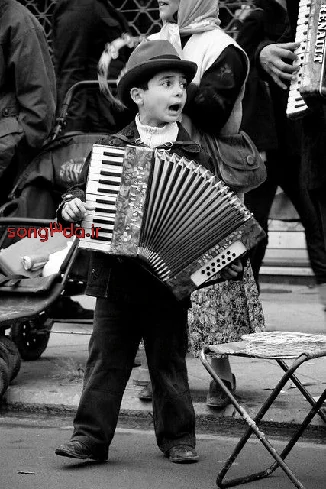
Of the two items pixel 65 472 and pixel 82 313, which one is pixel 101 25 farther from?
pixel 65 472

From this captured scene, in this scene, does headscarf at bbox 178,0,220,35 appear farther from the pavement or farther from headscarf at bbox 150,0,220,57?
the pavement

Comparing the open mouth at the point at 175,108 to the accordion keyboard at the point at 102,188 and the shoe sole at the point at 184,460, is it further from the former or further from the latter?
the shoe sole at the point at 184,460

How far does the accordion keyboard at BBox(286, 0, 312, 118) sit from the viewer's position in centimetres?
477

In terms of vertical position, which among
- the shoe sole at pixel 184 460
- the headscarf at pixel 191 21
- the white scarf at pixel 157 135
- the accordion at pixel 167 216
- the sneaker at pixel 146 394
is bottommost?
the shoe sole at pixel 184 460

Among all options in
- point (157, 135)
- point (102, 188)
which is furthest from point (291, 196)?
point (102, 188)

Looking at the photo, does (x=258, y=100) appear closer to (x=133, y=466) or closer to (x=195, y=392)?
(x=195, y=392)

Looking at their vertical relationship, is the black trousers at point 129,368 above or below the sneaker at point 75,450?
above

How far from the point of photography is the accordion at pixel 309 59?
466 cm

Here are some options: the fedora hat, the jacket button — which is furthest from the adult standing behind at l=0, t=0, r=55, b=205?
the fedora hat

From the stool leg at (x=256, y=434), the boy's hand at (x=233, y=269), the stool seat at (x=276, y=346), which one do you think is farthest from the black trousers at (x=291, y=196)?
the stool leg at (x=256, y=434)

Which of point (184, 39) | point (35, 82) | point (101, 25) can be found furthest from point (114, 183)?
point (101, 25)

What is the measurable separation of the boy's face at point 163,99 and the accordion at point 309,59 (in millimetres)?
468

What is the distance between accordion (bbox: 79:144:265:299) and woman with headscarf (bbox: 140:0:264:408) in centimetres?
97

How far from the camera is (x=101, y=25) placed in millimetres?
8703
